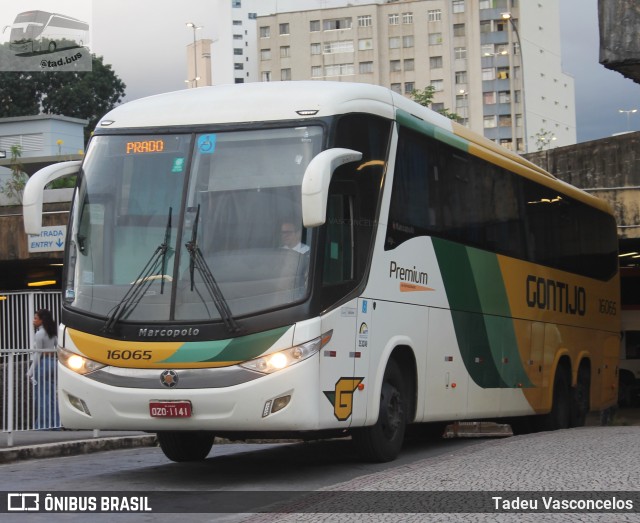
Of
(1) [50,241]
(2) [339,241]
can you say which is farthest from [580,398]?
(1) [50,241]

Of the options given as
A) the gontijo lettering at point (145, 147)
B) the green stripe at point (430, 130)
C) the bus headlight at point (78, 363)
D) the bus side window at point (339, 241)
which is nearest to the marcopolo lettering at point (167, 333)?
the bus headlight at point (78, 363)

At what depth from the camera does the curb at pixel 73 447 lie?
14305 millimetres

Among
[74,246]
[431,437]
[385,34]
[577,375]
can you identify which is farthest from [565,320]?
[385,34]

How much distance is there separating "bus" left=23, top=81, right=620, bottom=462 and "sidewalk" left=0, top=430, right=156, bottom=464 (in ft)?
8.02

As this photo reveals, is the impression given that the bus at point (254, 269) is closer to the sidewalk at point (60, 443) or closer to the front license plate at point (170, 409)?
the front license plate at point (170, 409)

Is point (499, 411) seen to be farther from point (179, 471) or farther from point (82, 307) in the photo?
point (82, 307)

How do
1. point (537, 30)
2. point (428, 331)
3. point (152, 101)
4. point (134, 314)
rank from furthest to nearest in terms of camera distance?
1. point (537, 30)
2. point (428, 331)
3. point (152, 101)
4. point (134, 314)

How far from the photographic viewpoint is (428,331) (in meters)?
13.2

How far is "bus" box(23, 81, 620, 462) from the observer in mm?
10438

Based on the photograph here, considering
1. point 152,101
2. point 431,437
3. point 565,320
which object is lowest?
point 431,437

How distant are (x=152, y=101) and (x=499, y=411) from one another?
6.52 m

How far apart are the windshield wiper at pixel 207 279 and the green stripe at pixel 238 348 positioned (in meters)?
0.13

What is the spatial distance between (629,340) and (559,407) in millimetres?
18665

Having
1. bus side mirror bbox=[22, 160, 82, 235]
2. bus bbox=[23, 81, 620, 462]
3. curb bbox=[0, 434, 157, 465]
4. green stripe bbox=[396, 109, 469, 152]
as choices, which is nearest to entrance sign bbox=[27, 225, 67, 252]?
curb bbox=[0, 434, 157, 465]
